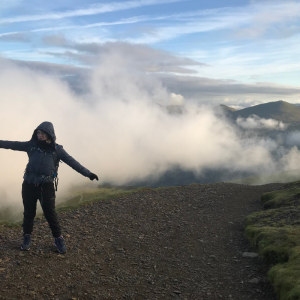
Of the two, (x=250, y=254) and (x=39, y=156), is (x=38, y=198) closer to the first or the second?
(x=39, y=156)

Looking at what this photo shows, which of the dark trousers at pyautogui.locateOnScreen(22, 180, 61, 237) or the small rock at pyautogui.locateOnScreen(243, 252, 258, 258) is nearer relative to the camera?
the dark trousers at pyautogui.locateOnScreen(22, 180, 61, 237)

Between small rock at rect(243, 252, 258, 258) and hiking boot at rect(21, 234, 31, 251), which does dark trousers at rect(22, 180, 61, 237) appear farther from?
small rock at rect(243, 252, 258, 258)

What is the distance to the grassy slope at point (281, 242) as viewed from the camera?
8930mm

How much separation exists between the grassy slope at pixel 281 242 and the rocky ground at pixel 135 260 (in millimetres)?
485

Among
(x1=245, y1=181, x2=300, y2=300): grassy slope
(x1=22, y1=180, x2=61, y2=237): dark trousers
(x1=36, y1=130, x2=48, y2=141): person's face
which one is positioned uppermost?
(x1=36, y1=130, x2=48, y2=141): person's face

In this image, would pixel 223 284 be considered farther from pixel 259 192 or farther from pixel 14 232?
pixel 259 192

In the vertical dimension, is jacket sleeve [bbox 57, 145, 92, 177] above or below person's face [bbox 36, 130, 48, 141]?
below

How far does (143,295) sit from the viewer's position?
8.77m

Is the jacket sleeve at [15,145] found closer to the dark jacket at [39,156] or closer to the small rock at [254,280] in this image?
the dark jacket at [39,156]

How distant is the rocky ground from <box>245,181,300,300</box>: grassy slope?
0.48m

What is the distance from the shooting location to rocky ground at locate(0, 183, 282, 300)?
8.82 m

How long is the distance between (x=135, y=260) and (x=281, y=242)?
618cm

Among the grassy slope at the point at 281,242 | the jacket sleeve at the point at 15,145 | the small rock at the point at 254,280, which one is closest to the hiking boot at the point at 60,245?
the jacket sleeve at the point at 15,145

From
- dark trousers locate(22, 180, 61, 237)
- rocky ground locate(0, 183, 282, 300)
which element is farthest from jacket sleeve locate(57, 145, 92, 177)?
rocky ground locate(0, 183, 282, 300)
